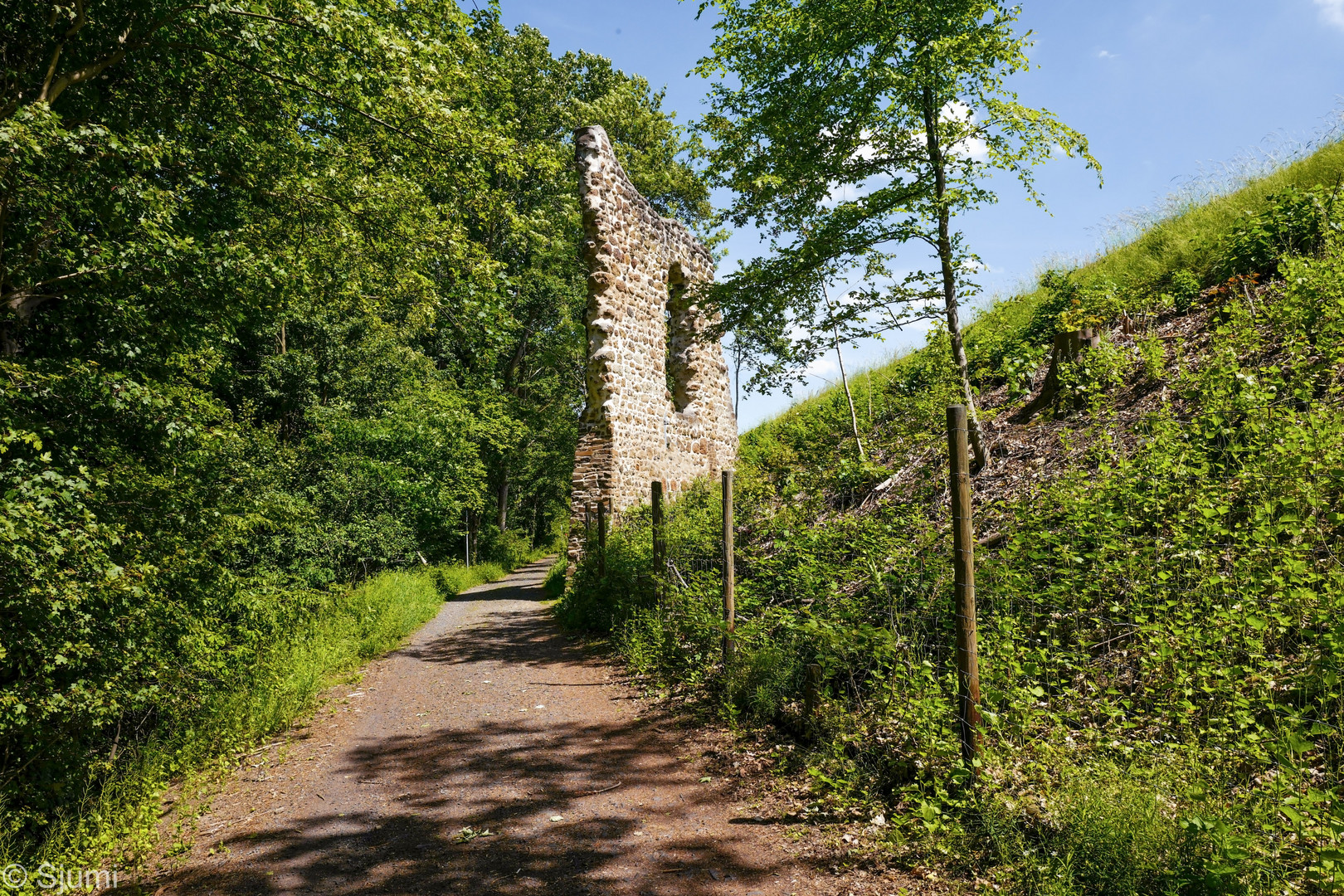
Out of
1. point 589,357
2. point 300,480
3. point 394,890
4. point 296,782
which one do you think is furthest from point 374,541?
point 394,890

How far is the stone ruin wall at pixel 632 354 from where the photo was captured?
11273mm

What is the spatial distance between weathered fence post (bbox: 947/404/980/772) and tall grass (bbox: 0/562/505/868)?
4.50 metres

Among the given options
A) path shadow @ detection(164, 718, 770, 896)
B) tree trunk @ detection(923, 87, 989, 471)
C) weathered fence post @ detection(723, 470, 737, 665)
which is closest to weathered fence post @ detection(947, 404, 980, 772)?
path shadow @ detection(164, 718, 770, 896)

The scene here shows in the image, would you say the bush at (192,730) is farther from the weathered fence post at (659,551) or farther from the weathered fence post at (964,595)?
the weathered fence post at (964,595)

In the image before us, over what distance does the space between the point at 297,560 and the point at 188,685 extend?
6042mm

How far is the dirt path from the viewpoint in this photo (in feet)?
10.8

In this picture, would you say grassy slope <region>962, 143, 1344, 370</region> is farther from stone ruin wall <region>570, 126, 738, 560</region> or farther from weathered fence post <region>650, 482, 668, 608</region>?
stone ruin wall <region>570, 126, 738, 560</region>

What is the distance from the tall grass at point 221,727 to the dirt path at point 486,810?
34 centimetres

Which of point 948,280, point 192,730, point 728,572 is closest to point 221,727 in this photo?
point 192,730

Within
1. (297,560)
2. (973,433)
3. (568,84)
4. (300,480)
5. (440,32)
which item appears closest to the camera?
(973,433)

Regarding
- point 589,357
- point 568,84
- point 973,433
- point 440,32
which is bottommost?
point 973,433

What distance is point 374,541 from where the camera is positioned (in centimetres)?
1316

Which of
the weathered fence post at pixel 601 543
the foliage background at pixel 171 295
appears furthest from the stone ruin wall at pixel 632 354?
the foliage background at pixel 171 295

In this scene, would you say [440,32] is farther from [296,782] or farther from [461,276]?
[296,782]
